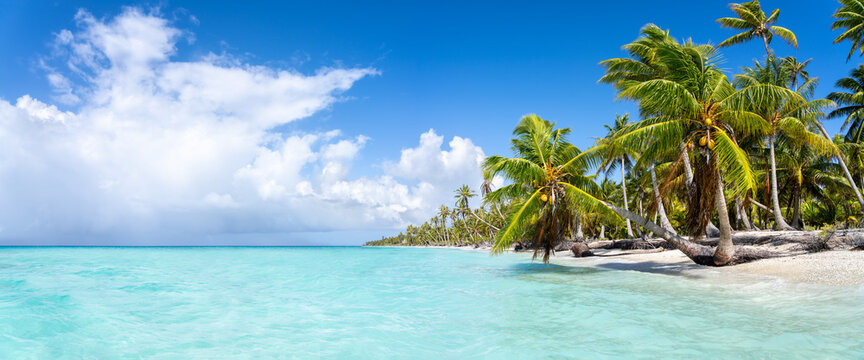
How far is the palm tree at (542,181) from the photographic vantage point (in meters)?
15.3

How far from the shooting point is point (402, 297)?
10734 millimetres

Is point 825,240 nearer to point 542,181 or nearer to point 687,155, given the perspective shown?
point 687,155

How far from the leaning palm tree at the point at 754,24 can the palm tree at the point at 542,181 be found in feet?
64.8

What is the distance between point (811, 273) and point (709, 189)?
140 inches

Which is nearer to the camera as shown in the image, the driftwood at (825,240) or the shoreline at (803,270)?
the shoreline at (803,270)

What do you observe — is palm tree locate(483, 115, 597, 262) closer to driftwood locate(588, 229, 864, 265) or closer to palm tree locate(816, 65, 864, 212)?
driftwood locate(588, 229, 864, 265)

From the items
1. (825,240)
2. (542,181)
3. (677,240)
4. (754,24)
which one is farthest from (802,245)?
(754,24)

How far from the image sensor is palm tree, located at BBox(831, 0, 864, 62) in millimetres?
23625

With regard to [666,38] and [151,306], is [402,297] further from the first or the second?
[666,38]

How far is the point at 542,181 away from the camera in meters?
15.9

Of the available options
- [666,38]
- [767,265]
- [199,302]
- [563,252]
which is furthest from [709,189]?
[563,252]

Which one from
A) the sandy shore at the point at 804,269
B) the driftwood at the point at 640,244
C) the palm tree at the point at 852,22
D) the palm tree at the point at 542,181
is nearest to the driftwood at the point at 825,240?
the sandy shore at the point at 804,269

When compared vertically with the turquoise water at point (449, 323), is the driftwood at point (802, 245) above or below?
above

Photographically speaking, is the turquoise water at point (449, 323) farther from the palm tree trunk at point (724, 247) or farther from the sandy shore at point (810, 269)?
the palm tree trunk at point (724, 247)
